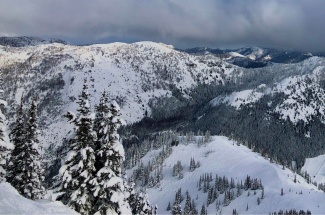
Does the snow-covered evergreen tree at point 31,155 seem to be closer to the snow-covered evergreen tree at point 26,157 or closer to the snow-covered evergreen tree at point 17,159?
the snow-covered evergreen tree at point 26,157

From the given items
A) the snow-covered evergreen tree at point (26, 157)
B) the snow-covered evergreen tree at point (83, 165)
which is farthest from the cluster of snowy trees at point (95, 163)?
the snow-covered evergreen tree at point (26, 157)

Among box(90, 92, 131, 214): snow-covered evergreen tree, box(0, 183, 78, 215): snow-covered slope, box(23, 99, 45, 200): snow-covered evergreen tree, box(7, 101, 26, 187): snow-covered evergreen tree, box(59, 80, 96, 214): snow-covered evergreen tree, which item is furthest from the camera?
box(7, 101, 26, 187): snow-covered evergreen tree

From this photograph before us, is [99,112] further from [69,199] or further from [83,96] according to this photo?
[69,199]

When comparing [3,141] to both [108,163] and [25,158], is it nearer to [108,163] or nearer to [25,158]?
[25,158]

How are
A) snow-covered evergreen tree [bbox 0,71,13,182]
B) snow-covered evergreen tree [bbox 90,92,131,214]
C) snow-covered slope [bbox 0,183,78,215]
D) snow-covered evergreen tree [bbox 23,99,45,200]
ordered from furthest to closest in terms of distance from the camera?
snow-covered evergreen tree [bbox 23,99,45,200] < snow-covered evergreen tree [bbox 0,71,13,182] < snow-covered evergreen tree [bbox 90,92,131,214] < snow-covered slope [bbox 0,183,78,215]

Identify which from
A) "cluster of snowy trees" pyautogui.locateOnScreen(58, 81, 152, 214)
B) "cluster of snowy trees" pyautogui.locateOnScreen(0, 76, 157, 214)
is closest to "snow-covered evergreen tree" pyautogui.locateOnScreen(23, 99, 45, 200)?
"cluster of snowy trees" pyautogui.locateOnScreen(0, 76, 157, 214)

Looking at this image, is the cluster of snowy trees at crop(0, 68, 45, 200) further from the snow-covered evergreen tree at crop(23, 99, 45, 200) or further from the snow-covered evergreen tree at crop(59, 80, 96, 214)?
the snow-covered evergreen tree at crop(59, 80, 96, 214)

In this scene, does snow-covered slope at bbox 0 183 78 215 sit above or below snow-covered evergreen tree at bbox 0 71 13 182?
below
